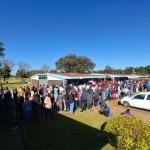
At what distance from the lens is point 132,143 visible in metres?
7.41

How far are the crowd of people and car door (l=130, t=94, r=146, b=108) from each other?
2492 millimetres

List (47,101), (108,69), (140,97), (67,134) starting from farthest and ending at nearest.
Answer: (108,69)
(140,97)
(47,101)
(67,134)

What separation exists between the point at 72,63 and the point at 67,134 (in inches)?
3130

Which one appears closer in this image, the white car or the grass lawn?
the grass lawn

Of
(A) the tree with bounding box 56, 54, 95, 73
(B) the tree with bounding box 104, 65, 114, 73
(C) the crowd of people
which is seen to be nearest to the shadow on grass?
(C) the crowd of people

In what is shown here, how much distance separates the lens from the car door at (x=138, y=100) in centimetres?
1789

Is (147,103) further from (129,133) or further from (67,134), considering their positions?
(129,133)

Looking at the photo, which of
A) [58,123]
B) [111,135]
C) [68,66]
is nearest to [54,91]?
[58,123]

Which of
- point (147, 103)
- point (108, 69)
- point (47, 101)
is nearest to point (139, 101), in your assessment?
point (147, 103)

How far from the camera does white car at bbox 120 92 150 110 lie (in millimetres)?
17516

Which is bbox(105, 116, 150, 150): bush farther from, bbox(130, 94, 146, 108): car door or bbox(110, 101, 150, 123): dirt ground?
bbox(130, 94, 146, 108): car door

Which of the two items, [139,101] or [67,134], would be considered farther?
[139,101]

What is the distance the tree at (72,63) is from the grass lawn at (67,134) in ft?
247

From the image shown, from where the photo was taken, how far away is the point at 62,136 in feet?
36.6
